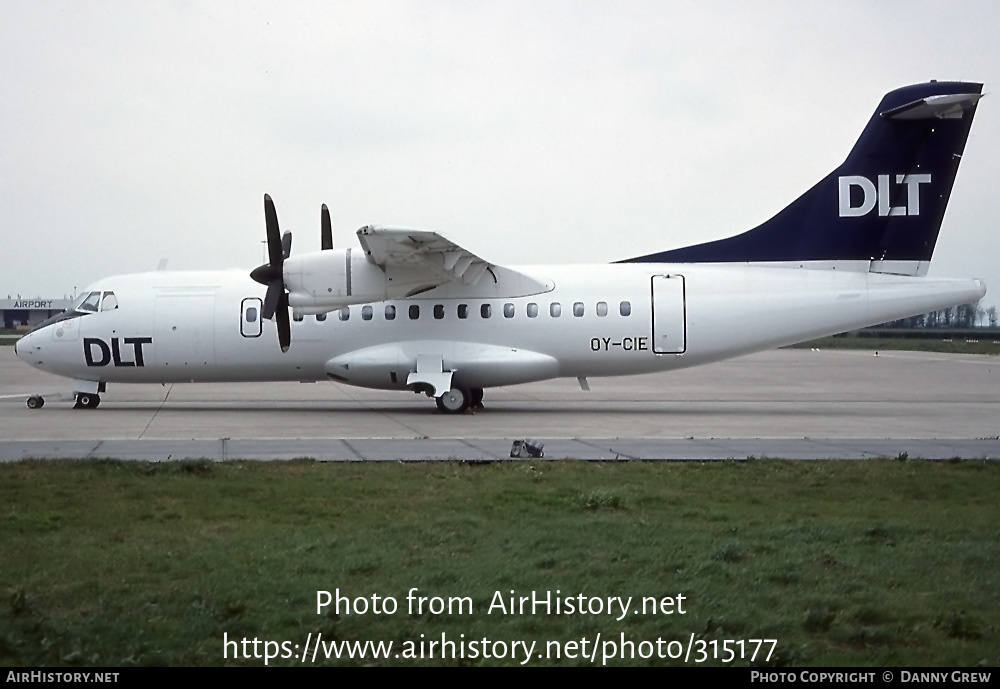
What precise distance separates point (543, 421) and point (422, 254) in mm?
4419

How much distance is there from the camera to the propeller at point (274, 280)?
20500 mm

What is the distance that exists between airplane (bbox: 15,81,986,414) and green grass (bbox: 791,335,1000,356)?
123ft

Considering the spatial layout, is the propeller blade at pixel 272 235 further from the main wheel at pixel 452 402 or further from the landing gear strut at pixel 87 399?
the landing gear strut at pixel 87 399

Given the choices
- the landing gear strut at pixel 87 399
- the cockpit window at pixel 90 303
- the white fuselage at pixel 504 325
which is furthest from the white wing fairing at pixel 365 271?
the landing gear strut at pixel 87 399

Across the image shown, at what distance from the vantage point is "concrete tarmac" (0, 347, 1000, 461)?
14273mm

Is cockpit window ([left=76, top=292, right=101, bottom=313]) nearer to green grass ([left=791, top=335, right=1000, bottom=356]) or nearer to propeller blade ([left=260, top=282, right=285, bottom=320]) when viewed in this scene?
propeller blade ([left=260, top=282, right=285, bottom=320])

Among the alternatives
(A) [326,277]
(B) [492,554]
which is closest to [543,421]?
(A) [326,277]

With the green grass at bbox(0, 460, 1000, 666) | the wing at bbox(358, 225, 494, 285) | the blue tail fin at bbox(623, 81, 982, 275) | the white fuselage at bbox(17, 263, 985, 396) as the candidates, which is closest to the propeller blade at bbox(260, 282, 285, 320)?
the white fuselage at bbox(17, 263, 985, 396)

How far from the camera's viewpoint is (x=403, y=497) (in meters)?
10.4

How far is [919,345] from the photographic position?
74875 mm

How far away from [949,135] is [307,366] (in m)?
15.4

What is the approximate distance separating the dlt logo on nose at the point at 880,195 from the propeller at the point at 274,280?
1246 centimetres

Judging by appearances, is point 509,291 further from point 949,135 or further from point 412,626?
point 412,626
